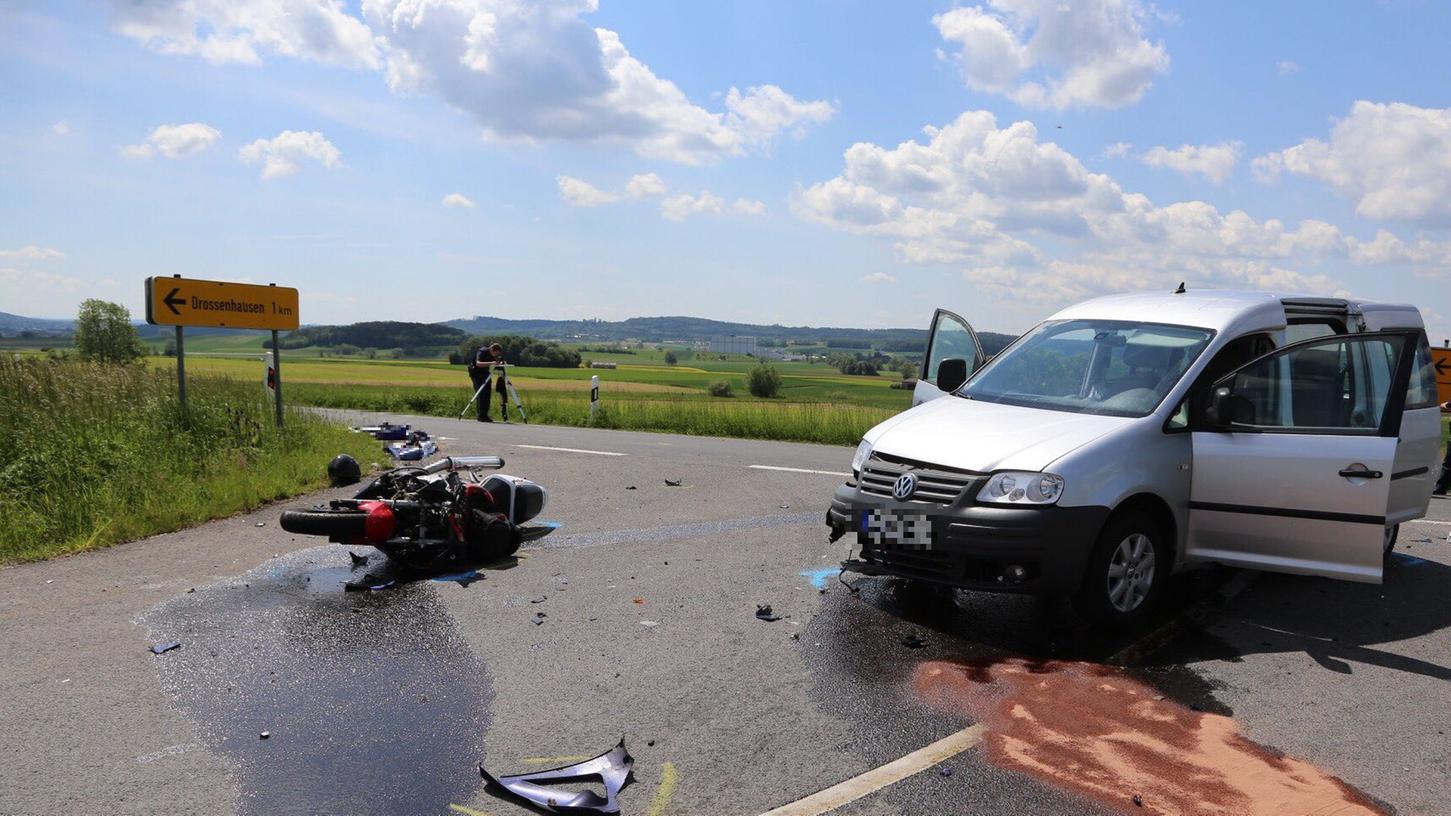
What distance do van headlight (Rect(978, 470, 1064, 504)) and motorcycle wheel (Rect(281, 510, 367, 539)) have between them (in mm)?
4172

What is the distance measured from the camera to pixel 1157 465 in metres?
6.08

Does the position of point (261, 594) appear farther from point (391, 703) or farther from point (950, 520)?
point (950, 520)

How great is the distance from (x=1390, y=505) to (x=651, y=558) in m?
4.99

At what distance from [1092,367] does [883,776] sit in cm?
Result: 383

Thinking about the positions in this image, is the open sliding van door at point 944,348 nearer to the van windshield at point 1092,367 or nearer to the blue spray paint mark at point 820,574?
the van windshield at point 1092,367

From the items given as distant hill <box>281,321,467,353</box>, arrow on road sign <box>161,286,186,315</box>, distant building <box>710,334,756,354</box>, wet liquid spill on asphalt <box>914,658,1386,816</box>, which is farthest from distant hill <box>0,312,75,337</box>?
wet liquid spill on asphalt <box>914,658,1386,816</box>

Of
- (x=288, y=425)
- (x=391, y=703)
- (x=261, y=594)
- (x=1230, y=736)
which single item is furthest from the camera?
(x=288, y=425)

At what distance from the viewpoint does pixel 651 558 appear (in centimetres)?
795

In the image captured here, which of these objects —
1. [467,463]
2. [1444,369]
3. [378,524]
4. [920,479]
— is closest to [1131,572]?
[920,479]

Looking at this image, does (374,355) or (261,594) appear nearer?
(261,594)

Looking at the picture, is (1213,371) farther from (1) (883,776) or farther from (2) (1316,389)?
(1) (883,776)

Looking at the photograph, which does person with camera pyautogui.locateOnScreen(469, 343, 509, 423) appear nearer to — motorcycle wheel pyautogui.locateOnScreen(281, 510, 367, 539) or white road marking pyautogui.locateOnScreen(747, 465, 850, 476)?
white road marking pyautogui.locateOnScreen(747, 465, 850, 476)

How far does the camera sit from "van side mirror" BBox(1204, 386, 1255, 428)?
6.14 m

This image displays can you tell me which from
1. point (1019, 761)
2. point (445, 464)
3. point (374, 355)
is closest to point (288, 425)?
point (445, 464)
